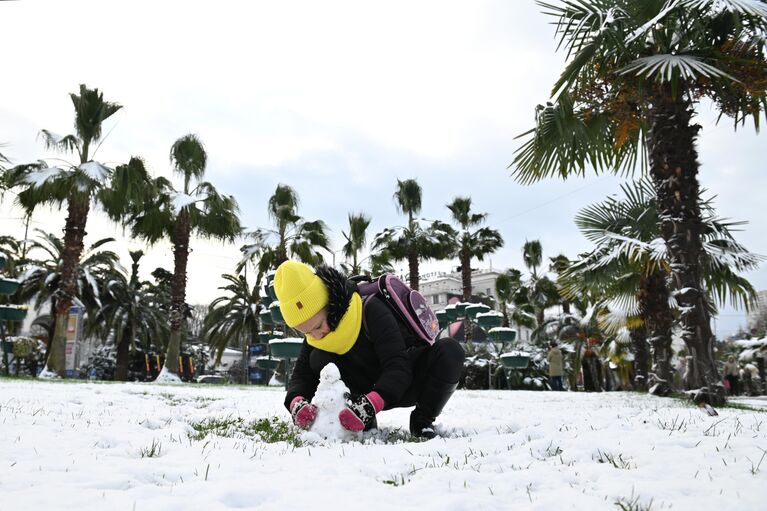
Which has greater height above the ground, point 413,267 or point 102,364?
point 413,267

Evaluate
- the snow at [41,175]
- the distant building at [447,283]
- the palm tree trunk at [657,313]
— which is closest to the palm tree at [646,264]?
the palm tree trunk at [657,313]

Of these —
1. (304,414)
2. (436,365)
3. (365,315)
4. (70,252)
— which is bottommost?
(304,414)

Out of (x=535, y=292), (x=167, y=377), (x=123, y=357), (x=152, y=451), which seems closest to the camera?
(x=152, y=451)

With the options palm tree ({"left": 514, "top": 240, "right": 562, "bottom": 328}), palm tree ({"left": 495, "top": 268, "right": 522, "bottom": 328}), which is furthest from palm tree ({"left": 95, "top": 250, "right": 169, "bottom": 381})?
palm tree ({"left": 514, "top": 240, "right": 562, "bottom": 328})

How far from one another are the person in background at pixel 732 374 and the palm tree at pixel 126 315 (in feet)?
83.4

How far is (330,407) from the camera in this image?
3.20 m

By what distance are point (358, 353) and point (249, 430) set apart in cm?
86

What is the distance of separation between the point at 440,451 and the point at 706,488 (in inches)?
49.0

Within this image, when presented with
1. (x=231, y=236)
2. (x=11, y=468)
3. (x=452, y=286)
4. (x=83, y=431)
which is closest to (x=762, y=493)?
(x=11, y=468)

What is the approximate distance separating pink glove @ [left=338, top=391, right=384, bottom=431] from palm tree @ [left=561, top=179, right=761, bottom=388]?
7.60m

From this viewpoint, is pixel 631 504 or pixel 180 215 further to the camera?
pixel 180 215

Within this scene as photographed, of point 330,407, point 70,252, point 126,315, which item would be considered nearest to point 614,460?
point 330,407

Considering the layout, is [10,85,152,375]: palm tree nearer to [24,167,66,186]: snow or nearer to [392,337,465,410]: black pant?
[24,167,66,186]: snow

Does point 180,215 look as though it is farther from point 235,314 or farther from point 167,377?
point 235,314
